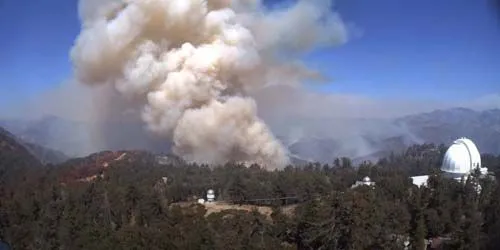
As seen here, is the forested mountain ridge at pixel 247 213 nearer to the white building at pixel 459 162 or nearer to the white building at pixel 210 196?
the white building at pixel 210 196

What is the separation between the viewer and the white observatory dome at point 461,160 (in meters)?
28.7

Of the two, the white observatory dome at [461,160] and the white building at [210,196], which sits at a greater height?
the white observatory dome at [461,160]

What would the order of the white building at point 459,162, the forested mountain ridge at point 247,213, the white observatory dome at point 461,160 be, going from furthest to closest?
the white observatory dome at point 461,160 < the white building at point 459,162 < the forested mountain ridge at point 247,213

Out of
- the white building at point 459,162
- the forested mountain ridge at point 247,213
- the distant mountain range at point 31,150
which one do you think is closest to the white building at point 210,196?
the forested mountain ridge at point 247,213

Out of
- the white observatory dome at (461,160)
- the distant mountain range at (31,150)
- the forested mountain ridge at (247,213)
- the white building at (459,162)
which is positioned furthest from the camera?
the distant mountain range at (31,150)

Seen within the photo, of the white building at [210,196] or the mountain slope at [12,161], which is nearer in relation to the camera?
the white building at [210,196]

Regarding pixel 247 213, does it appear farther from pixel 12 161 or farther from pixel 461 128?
pixel 461 128

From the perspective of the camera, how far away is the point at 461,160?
28844 mm

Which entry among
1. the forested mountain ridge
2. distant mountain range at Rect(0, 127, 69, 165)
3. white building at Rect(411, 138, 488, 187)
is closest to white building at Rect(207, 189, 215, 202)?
the forested mountain ridge

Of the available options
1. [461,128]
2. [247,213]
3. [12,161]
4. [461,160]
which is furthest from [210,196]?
[461,128]

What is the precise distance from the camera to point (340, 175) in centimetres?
3039

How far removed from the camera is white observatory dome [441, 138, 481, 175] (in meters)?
28.7

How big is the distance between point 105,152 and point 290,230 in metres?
35.9

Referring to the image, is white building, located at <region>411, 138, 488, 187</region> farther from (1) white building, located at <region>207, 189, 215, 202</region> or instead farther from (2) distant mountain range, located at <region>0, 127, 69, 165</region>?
(2) distant mountain range, located at <region>0, 127, 69, 165</region>
